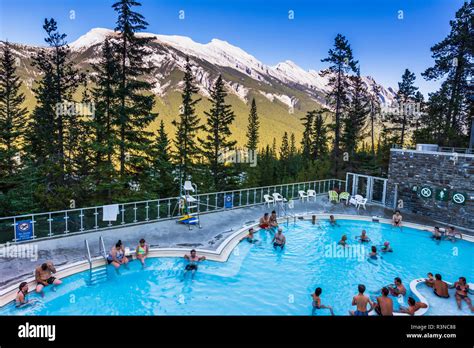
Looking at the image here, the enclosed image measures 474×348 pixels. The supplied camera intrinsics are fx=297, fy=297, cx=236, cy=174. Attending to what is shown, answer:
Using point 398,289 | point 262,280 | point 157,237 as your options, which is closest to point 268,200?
point 157,237

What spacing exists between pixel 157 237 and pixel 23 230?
4.64 metres

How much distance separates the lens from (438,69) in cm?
2439

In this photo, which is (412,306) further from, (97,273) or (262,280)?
(97,273)

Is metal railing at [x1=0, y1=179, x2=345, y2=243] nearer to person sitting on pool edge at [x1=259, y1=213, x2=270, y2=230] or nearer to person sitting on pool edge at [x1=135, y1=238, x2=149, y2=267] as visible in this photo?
person sitting on pool edge at [x1=259, y1=213, x2=270, y2=230]

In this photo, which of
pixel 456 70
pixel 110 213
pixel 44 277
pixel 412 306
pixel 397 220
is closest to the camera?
pixel 412 306

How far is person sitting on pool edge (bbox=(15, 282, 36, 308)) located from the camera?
24.5ft

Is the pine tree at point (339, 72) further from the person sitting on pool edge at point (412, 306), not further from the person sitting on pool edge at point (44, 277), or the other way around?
the person sitting on pool edge at point (44, 277)

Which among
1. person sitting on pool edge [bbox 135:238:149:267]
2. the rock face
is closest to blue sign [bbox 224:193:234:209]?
person sitting on pool edge [bbox 135:238:149:267]

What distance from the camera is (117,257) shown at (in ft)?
32.7

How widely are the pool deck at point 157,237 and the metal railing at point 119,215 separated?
344 mm

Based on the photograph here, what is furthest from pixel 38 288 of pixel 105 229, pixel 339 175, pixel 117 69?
pixel 339 175
